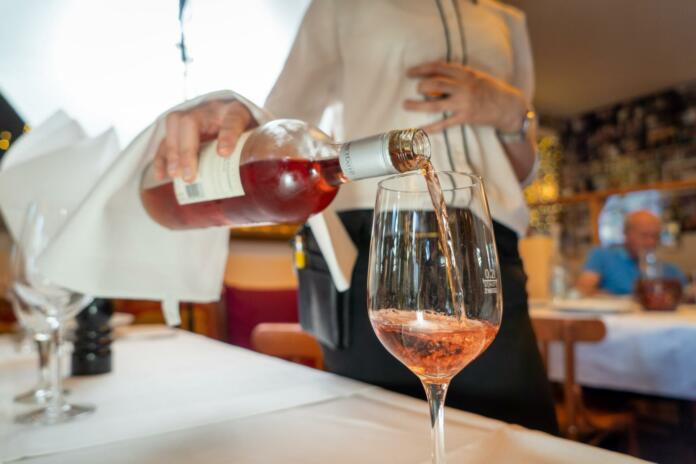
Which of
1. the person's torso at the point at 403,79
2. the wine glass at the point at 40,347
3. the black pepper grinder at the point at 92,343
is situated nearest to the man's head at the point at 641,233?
the person's torso at the point at 403,79

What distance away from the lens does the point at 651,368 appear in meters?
1.53

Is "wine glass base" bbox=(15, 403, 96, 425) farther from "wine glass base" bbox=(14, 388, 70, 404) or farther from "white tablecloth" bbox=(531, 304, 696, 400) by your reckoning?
"white tablecloth" bbox=(531, 304, 696, 400)

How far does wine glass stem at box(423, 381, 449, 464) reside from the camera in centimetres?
35

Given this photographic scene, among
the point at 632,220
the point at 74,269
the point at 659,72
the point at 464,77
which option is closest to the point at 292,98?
the point at 464,77

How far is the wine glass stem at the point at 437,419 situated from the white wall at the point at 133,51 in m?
0.37

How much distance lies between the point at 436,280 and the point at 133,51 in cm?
51

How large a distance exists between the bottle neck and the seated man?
106 inches

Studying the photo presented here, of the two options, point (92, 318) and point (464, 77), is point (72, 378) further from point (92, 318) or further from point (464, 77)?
point (464, 77)

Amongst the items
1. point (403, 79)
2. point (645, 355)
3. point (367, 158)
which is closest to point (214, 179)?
point (367, 158)

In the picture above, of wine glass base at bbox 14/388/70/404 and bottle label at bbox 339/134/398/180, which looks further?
wine glass base at bbox 14/388/70/404

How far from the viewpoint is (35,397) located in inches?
27.7

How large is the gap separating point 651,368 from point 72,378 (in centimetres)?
149

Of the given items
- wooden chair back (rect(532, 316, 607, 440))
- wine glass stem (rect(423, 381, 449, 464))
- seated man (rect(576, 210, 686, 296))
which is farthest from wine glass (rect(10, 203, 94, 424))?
seated man (rect(576, 210, 686, 296))

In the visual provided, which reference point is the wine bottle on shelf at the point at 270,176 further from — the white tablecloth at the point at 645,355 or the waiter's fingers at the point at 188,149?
the white tablecloth at the point at 645,355
